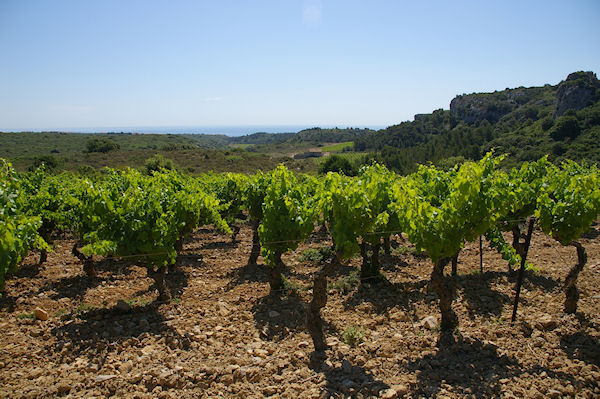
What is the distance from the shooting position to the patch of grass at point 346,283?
9.24 metres

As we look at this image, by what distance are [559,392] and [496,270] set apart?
5.49 meters

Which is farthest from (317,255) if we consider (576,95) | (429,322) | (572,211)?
(576,95)

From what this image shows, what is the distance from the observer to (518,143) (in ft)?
191

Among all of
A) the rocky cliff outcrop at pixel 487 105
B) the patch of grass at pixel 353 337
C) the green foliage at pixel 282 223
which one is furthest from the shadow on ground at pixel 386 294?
the rocky cliff outcrop at pixel 487 105

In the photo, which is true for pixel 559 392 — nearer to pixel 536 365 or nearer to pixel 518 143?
pixel 536 365

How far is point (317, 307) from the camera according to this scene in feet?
21.5

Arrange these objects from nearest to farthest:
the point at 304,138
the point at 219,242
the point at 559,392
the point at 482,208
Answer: the point at 559,392, the point at 482,208, the point at 219,242, the point at 304,138

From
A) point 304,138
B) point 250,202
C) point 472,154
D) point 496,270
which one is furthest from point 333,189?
point 304,138

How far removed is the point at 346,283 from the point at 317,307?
2.98m

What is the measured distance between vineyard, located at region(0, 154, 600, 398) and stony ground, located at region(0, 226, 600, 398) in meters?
0.03

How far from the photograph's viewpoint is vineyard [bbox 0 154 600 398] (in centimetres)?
549

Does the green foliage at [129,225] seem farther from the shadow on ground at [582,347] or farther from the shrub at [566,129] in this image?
the shrub at [566,129]

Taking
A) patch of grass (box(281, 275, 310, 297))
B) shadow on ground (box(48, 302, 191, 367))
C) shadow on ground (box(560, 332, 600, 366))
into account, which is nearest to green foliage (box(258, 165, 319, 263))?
patch of grass (box(281, 275, 310, 297))

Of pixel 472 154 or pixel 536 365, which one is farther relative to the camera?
pixel 472 154
